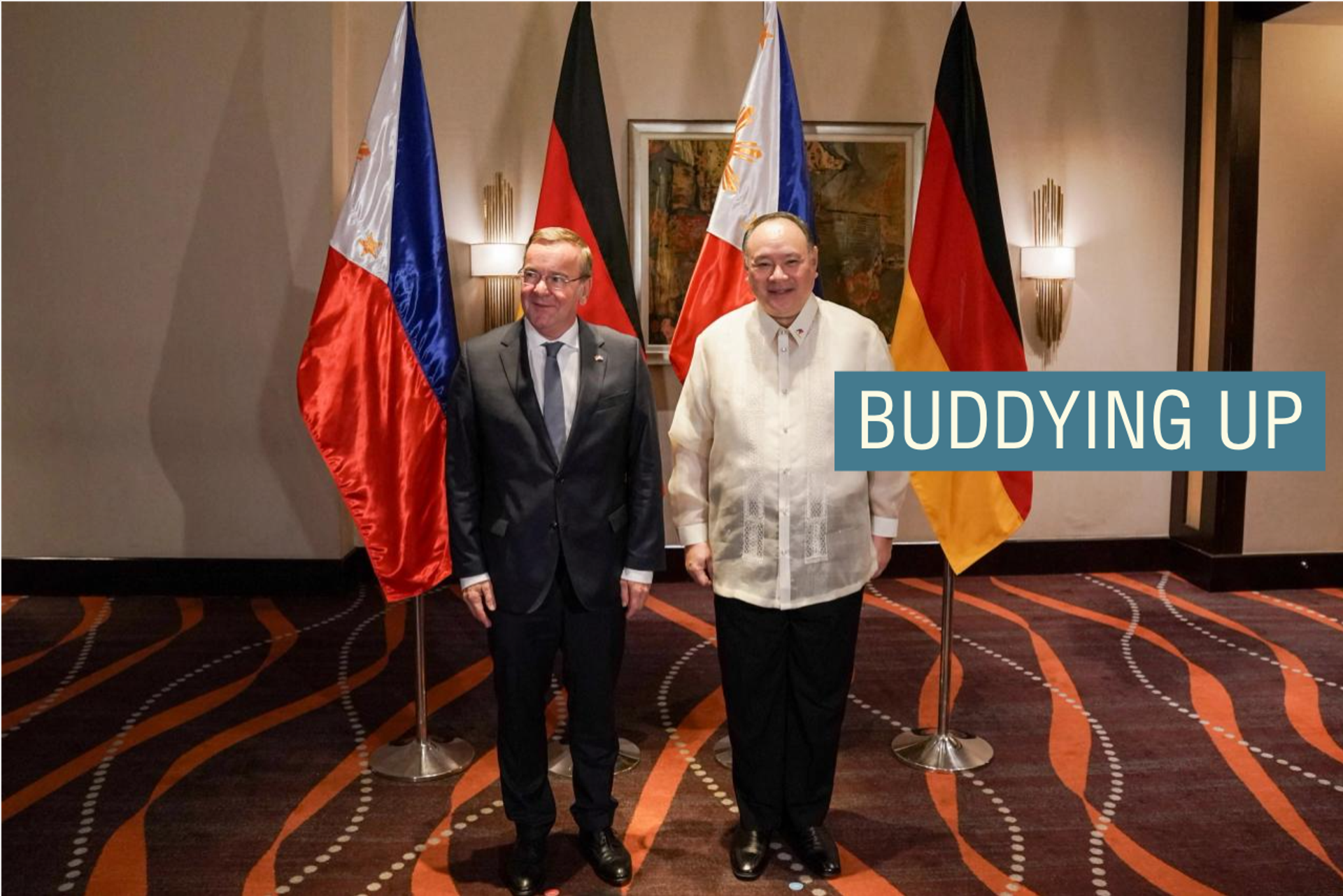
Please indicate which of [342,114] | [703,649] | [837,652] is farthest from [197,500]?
[837,652]

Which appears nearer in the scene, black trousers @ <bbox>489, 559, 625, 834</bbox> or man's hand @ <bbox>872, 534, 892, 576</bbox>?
black trousers @ <bbox>489, 559, 625, 834</bbox>

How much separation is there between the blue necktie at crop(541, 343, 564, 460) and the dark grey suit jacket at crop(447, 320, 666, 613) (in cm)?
4

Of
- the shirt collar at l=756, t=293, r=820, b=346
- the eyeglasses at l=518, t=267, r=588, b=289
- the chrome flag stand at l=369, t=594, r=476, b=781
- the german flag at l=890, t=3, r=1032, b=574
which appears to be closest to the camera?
the eyeglasses at l=518, t=267, r=588, b=289

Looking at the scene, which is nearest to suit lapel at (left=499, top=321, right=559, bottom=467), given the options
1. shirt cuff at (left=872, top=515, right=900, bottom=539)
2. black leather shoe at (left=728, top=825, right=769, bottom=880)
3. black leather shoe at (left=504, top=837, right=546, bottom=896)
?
shirt cuff at (left=872, top=515, right=900, bottom=539)

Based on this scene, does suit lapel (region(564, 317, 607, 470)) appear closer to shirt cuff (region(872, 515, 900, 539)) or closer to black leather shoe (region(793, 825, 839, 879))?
shirt cuff (region(872, 515, 900, 539))

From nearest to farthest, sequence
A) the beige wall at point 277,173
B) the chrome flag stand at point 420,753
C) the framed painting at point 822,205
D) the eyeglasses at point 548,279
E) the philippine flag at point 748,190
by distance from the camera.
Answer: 1. the eyeglasses at point 548,279
2. the chrome flag stand at point 420,753
3. the philippine flag at point 748,190
4. the beige wall at point 277,173
5. the framed painting at point 822,205

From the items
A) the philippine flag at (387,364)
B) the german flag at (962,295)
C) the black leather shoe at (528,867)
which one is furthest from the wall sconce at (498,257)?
the black leather shoe at (528,867)

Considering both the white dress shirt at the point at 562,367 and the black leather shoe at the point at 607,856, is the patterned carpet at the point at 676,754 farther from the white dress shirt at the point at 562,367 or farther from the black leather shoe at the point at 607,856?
the white dress shirt at the point at 562,367

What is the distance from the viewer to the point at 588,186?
421 centimetres

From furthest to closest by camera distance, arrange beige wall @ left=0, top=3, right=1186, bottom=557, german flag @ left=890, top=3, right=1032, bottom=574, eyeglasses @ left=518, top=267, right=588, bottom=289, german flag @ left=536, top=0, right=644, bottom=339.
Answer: beige wall @ left=0, top=3, right=1186, bottom=557, german flag @ left=536, top=0, right=644, bottom=339, german flag @ left=890, top=3, right=1032, bottom=574, eyeglasses @ left=518, top=267, right=588, bottom=289

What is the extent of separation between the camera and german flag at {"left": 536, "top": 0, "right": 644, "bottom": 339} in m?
4.14

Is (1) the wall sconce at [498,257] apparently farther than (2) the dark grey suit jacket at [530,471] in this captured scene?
Yes

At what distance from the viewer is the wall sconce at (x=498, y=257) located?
224 inches

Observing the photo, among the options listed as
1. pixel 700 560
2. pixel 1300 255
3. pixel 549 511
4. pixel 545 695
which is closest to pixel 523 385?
pixel 549 511
